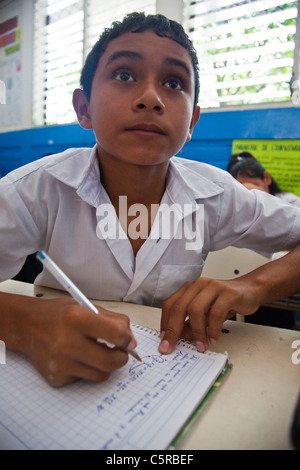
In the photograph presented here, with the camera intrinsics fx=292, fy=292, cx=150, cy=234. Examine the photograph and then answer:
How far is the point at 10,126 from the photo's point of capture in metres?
2.61

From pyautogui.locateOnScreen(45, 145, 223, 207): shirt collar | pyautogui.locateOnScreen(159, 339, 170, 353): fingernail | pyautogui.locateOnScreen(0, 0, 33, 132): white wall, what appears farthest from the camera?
pyautogui.locateOnScreen(0, 0, 33, 132): white wall

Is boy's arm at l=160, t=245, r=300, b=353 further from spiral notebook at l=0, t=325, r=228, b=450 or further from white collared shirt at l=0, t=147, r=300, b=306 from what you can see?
white collared shirt at l=0, t=147, r=300, b=306

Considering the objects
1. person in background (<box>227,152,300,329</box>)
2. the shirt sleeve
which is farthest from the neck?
person in background (<box>227,152,300,329</box>)

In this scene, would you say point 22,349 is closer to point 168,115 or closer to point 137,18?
point 168,115

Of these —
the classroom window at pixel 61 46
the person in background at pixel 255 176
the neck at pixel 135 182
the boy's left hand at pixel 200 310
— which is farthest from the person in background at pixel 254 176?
the classroom window at pixel 61 46

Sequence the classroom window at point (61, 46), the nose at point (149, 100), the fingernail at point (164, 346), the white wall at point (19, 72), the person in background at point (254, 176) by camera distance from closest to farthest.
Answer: the fingernail at point (164, 346) < the nose at point (149, 100) < the person in background at point (254, 176) < the classroom window at point (61, 46) < the white wall at point (19, 72)

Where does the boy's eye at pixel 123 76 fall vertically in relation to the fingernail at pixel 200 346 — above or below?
above

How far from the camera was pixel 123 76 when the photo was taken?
0.60 meters

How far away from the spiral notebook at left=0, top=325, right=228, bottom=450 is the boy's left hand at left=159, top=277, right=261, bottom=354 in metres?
0.04

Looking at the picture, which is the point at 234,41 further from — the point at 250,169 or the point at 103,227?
the point at 103,227

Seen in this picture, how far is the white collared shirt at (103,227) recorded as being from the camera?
63 centimetres

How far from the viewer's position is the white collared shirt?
0.63 m

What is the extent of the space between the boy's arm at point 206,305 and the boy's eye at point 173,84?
41 cm

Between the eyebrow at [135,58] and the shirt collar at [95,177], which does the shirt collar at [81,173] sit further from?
the eyebrow at [135,58]
